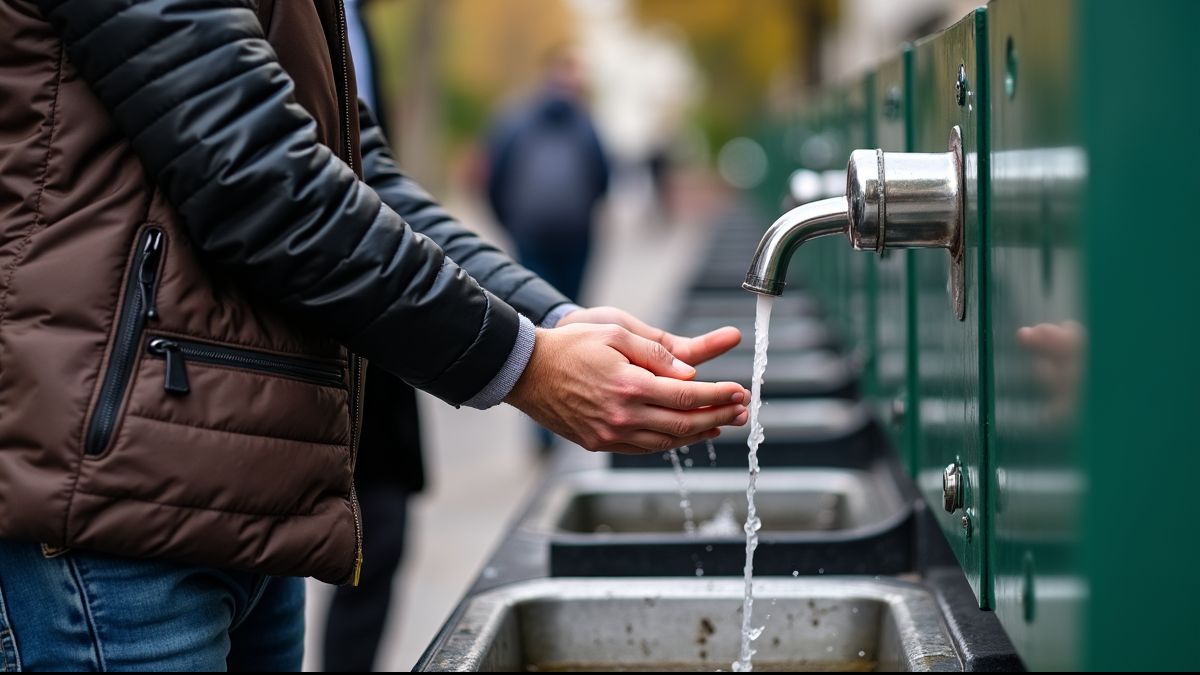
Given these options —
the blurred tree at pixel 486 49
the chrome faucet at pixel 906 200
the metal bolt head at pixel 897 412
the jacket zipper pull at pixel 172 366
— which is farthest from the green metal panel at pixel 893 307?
the blurred tree at pixel 486 49

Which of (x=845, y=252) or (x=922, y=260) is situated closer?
(x=922, y=260)

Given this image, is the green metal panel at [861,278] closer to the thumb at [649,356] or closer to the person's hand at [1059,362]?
the thumb at [649,356]

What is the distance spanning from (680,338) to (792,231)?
1.22 feet

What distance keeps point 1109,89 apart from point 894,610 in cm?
123

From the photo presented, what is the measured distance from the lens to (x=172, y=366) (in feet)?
4.52

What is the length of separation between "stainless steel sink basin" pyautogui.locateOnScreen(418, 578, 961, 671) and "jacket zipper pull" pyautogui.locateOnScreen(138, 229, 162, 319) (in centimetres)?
84

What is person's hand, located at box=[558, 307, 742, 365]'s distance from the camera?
1905mm

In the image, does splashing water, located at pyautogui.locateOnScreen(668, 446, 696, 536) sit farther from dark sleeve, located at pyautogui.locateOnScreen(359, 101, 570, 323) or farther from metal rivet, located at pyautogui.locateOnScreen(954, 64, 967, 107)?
metal rivet, located at pyautogui.locateOnScreen(954, 64, 967, 107)

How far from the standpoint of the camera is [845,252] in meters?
3.73

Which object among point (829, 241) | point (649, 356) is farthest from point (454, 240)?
point (829, 241)

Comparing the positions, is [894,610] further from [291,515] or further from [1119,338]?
[1119,338]

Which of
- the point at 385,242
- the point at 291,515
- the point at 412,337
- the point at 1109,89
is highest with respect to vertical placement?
the point at 1109,89

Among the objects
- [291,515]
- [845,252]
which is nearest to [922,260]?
[291,515]

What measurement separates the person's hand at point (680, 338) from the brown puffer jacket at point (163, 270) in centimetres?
52
